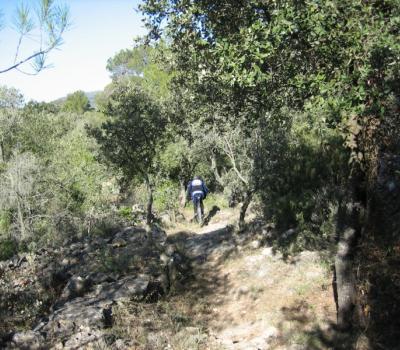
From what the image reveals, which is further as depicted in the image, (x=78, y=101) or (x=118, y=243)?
(x=78, y=101)

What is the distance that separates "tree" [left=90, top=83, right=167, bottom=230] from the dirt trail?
2755 millimetres

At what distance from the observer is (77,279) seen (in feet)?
33.7

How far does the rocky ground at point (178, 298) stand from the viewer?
733 centimetres

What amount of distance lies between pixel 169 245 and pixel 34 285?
3.84 m

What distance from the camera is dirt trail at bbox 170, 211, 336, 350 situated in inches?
280

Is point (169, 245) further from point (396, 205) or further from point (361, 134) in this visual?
point (361, 134)

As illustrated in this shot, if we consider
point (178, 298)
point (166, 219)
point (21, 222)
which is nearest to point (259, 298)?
point (178, 298)

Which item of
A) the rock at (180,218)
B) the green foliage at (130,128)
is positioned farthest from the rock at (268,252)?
the rock at (180,218)

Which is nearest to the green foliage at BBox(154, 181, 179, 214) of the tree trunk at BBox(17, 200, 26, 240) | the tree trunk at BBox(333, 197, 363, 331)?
the tree trunk at BBox(17, 200, 26, 240)

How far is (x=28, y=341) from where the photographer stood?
24.3 ft

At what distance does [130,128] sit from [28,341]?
5.79m

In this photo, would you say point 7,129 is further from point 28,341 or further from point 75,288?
point 28,341

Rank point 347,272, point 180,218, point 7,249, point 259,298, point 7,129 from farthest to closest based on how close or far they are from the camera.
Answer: point 7,129 → point 7,249 → point 180,218 → point 259,298 → point 347,272

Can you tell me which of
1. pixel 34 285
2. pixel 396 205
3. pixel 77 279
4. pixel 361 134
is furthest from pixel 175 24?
pixel 34 285
